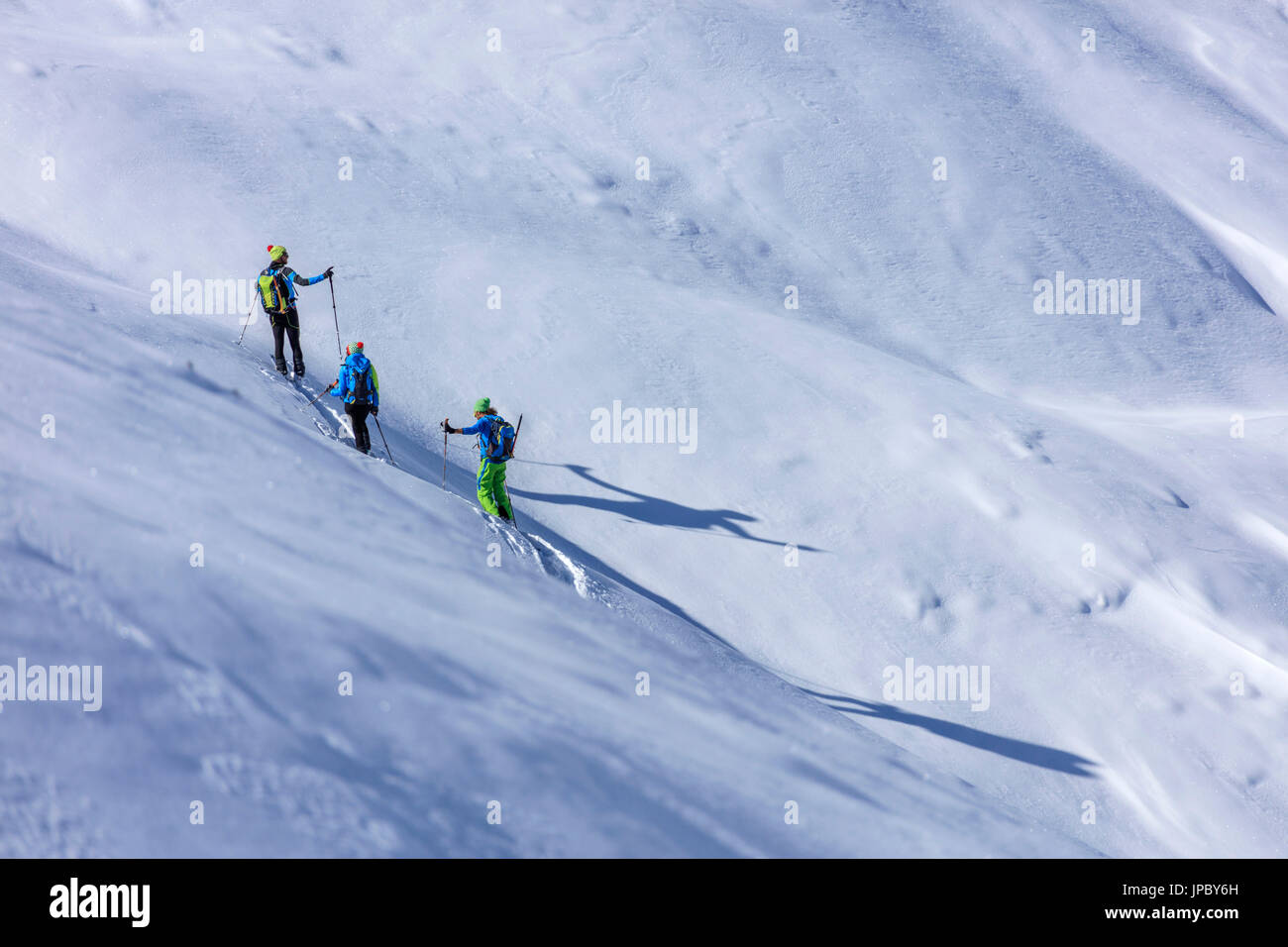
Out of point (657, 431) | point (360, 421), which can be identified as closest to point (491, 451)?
point (360, 421)

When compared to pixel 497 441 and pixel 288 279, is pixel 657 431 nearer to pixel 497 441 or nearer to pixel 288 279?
pixel 497 441

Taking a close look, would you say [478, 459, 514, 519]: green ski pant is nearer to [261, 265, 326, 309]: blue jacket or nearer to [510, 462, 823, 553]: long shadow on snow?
[510, 462, 823, 553]: long shadow on snow

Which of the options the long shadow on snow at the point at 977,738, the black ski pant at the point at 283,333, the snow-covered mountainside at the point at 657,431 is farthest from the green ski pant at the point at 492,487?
the long shadow on snow at the point at 977,738

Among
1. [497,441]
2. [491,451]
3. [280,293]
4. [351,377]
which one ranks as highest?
[280,293]

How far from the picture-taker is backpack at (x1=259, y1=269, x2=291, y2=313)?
13.0m

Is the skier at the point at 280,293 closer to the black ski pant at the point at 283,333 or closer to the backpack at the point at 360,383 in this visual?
the black ski pant at the point at 283,333

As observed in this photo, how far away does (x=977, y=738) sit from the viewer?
40.1 ft

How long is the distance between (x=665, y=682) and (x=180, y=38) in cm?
1912

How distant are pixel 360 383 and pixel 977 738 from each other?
8.03 m

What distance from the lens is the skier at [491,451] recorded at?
11992 mm

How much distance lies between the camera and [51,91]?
63.1 feet

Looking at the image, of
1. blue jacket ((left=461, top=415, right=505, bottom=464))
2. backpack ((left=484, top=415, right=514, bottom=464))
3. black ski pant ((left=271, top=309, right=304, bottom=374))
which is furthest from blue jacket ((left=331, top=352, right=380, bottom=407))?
black ski pant ((left=271, top=309, right=304, bottom=374))

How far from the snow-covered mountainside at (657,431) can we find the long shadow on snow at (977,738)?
0.05 m
